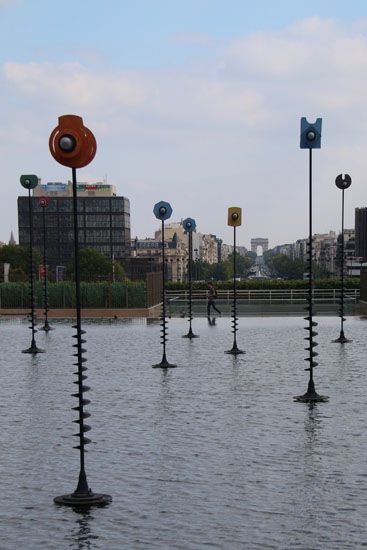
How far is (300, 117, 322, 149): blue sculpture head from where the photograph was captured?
17188mm

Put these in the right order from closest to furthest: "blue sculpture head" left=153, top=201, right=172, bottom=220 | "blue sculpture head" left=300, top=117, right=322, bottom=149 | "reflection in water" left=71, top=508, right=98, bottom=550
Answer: "reflection in water" left=71, top=508, right=98, bottom=550 < "blue sculpture head" left=300, top=117, right=322, bottom=149 < "blue sculpture head" left=153, top=201, right=172, bottom=220

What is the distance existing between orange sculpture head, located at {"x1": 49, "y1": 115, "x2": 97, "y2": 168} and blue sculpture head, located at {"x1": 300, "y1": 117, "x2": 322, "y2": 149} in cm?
796

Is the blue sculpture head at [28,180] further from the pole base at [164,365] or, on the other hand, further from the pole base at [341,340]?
the pole base at [341,340]

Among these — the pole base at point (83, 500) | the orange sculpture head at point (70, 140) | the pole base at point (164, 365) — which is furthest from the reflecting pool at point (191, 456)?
the orange sculpture head at point (70, 140)

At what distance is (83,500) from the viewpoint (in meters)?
9.91

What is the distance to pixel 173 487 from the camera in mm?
10477

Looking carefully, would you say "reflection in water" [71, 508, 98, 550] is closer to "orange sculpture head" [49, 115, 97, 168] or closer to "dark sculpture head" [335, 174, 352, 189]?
"orange sculpture head" [49, 115, 97, 168]

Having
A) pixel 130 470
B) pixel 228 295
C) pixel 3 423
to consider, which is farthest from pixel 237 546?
pixel 228 295

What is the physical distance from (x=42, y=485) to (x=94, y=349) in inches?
681

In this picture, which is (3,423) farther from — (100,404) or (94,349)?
(94,349)

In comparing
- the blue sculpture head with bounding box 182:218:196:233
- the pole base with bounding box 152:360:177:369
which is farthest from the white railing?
the pole base with bounding box 152:360:177:369

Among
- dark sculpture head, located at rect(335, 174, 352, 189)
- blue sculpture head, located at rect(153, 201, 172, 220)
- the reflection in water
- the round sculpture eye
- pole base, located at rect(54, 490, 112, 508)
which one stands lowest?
the reflection in water

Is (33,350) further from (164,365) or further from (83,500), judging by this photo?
(83,500)

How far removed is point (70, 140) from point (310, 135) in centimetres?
817
